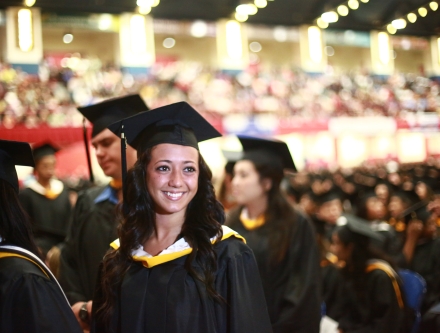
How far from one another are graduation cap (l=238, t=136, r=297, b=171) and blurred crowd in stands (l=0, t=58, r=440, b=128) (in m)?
9.83

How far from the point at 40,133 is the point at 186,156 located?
34.3ft

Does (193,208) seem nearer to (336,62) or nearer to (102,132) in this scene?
(102,132)

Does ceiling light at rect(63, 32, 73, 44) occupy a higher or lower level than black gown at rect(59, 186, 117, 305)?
higher

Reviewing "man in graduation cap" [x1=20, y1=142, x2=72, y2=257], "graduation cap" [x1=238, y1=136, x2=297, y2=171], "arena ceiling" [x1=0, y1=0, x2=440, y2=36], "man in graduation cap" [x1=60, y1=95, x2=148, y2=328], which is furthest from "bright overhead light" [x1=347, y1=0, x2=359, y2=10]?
"man in graduation cap" [x1=60, y1=95, x2=148, y2=328]

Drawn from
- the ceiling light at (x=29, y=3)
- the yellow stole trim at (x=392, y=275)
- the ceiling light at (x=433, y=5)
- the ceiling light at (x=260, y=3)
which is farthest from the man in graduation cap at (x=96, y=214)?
the ceiling light at (x=260, y=3)

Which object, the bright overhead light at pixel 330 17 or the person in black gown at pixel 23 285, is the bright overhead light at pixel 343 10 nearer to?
the bright overhead light at pixel 330 17

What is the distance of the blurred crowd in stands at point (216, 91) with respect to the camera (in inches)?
538

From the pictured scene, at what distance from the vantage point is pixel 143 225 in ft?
6.50

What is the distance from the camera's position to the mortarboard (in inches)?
114

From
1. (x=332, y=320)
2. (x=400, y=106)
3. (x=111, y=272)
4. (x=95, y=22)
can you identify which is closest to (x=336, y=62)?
(x=400, y=106)

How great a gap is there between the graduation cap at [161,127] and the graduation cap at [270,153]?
3.60 ft

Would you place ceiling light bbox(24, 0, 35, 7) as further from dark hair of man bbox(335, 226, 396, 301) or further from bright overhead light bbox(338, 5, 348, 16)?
dark hair of man bbox(335, 226, 396, 301)

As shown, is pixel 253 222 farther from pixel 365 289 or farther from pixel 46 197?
pixel 46 197

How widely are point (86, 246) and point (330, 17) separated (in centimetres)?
2236
